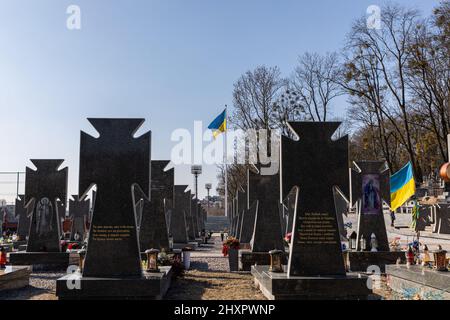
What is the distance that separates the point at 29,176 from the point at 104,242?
7.89 metres

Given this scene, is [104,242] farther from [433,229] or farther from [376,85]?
[376,85]

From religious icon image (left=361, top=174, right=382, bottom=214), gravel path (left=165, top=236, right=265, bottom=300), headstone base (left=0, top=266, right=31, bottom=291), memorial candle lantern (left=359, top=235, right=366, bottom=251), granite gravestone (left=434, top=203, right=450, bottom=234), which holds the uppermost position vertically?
religious icon image (left=361, top=174, right=382, bottom=214)

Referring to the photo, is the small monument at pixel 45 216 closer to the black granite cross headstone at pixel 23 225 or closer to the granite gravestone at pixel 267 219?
the granite gravestone at pixel 267 219

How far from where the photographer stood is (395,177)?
15656 mm

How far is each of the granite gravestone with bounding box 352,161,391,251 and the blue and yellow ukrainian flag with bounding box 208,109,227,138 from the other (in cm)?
1991

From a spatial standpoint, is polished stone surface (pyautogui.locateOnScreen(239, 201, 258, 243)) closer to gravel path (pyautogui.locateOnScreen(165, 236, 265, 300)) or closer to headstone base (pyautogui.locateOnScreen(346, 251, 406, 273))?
gravel path (pyautogui.locateOnScreen(165, 236, 265, 300))

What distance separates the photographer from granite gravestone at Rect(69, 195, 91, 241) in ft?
88.9

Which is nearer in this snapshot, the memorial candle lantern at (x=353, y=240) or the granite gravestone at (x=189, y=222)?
the memorial candle lantern at (x=353, y=240)

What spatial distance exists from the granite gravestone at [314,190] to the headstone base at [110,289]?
2.66 metres

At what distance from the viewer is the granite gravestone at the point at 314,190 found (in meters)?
8.95


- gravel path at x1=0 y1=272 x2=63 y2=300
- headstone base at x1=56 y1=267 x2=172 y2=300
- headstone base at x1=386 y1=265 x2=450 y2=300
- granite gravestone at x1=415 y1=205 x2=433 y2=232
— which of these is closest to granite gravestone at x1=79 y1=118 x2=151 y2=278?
headstone base at x1=56 y1=267 x2=172 y2=300

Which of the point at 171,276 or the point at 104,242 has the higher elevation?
the point at 104,242

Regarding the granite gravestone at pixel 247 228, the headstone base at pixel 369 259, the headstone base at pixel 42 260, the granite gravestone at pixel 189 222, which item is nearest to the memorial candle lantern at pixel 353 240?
the headstone base at pixel 369 259

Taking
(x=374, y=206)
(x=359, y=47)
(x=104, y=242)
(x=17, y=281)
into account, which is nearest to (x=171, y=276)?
(x=104, y=242)
